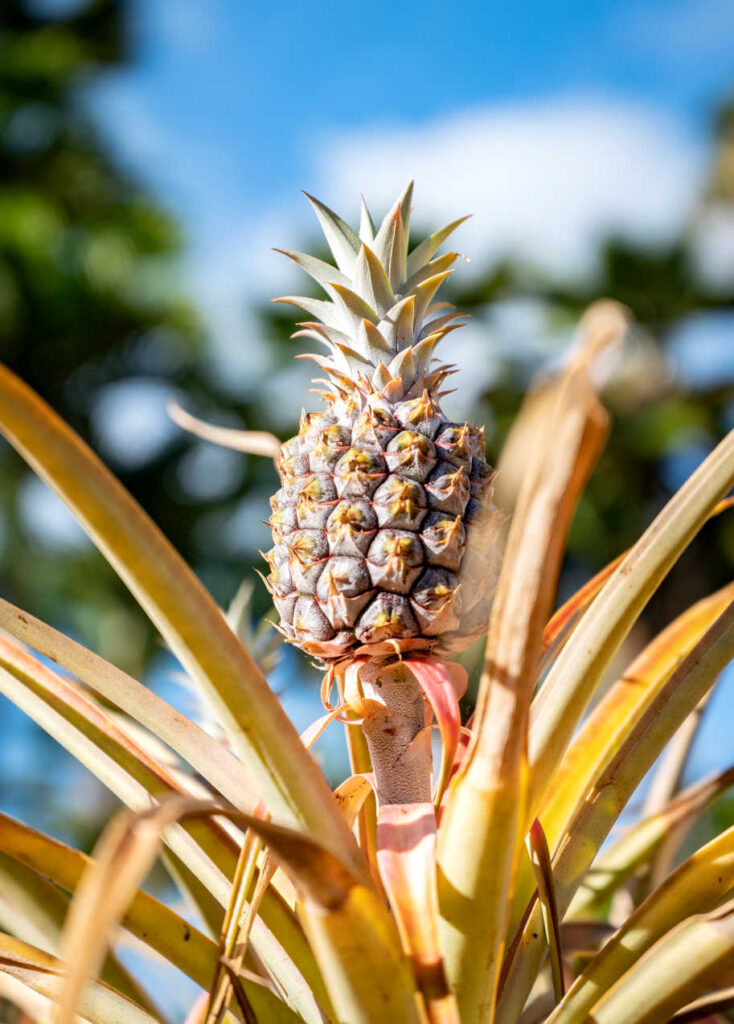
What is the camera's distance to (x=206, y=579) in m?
8.81

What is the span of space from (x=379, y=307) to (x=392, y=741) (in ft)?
1.32

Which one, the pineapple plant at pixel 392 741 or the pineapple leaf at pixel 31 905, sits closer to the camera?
the pineapple plant at pixel 392 741

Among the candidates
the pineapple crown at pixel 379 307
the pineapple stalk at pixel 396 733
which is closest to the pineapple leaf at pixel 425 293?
the pineapple crown at pixel 379 307

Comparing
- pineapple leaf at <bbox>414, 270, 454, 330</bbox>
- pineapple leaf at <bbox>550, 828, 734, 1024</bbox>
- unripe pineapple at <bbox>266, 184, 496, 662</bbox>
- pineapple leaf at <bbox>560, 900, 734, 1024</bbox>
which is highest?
pineapple leaf at <bbox>414, 270, 454, 330</bbox>

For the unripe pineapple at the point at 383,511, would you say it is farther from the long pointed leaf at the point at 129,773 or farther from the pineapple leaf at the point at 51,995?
the pineapple leaf at the point at 51,995

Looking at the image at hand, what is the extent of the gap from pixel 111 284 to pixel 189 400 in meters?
1.24

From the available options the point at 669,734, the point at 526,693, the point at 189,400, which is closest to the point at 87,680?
the point at 526,693

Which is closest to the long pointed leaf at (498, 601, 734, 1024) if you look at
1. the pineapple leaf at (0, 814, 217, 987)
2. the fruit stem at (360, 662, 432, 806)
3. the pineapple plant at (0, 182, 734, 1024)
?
the pineapple plant at (0, 182, 734, 1024)

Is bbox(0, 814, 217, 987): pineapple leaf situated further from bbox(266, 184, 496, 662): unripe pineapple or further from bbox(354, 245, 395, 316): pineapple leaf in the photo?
bbox(354, 245, 395, 316): pineapple leaf

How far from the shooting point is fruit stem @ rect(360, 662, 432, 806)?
28.6 inches

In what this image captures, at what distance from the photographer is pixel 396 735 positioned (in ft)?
2.41

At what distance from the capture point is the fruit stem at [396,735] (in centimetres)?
73

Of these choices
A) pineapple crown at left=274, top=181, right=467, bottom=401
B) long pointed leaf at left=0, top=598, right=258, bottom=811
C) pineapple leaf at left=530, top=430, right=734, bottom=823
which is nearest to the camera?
pineapple leaf at left=530, top=430, right=734, bottom=823

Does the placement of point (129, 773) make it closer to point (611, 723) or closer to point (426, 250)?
point (611, 723)
